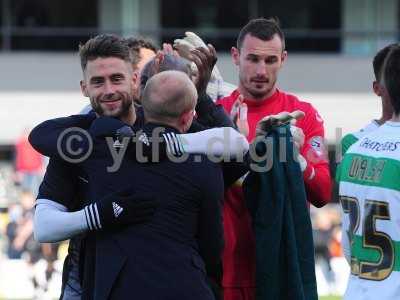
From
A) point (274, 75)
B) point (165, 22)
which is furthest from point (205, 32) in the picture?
point (274, 75)

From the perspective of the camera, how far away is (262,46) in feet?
16.9

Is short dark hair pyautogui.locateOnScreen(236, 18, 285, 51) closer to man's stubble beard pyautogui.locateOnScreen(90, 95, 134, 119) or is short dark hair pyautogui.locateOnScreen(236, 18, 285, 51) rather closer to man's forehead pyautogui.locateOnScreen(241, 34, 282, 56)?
man's forehead pyautogui.locateOnScreen(241, 34, 282, 56)

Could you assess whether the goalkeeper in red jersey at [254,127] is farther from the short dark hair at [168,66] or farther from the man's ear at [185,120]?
the man's ear at [185,120]

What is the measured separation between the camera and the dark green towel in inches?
181

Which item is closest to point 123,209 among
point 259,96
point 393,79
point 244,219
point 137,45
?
point 244,219

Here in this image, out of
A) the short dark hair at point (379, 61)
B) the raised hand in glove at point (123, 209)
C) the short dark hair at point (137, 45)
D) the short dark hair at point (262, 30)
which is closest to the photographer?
the raised hand in glove at point (123, 209)

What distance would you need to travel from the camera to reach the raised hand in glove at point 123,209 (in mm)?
4043

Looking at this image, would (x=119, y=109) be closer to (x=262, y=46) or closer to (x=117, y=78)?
(x=117, y=78)

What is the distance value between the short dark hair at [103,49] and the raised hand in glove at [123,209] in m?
0.71

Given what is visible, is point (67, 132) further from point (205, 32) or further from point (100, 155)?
point (205, 32)

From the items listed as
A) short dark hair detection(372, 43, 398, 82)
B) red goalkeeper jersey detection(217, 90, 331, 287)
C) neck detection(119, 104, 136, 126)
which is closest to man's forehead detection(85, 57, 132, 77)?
neck detection(119, 104, 136, 126)

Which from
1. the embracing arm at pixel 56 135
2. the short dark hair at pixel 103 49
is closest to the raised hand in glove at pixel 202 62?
the short dark hair at pixel 103 49

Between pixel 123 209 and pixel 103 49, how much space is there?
31.7 inches

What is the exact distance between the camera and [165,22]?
85.0 ft
